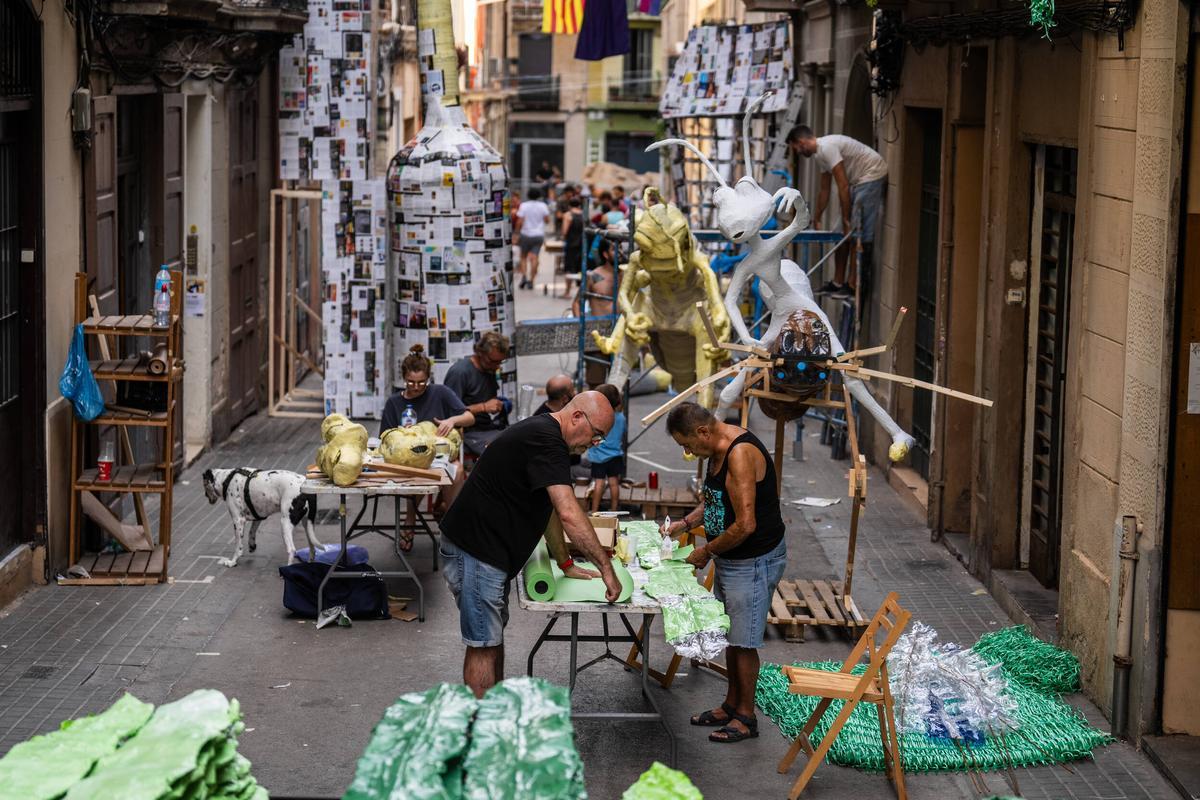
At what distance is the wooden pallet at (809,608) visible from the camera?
10.3 meters

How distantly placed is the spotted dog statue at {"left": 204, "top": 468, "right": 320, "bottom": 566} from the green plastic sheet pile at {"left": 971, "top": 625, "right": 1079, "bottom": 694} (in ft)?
14.5

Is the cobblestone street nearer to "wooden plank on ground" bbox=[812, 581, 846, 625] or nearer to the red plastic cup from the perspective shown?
"wooden plank on ground" bbox=[812, 581, 846, 625]

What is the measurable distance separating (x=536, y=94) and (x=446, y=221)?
46312 mm

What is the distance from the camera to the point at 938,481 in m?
13.0

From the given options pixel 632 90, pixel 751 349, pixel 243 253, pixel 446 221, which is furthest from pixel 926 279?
pixel 632 90

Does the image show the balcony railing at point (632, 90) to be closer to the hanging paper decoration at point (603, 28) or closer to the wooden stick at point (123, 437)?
the hanging paper decoration at point (603, 28)

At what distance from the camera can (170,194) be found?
48.5ft

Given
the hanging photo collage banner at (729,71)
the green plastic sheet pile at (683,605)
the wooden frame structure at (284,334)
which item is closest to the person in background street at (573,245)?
the hanging photo collage banner at (729,71)

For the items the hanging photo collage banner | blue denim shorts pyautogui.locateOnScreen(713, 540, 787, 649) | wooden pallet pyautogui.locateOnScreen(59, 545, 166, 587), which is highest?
the hanging photo collage banner

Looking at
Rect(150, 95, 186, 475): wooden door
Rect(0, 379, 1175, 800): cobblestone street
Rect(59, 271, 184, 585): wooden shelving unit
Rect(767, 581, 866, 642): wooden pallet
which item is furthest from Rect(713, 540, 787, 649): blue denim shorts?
Rect(150, 95, 186, 475): wooden door

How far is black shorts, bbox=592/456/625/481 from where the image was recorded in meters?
13.2

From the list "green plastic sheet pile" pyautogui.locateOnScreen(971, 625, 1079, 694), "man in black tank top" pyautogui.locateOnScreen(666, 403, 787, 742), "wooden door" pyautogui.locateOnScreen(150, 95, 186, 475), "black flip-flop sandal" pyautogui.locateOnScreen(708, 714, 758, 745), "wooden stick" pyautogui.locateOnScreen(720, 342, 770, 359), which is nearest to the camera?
"man in black tank top" pyautogui.locateOnScreen(666, 403, 787, 742)

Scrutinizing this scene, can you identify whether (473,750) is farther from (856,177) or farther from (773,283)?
(856,177)

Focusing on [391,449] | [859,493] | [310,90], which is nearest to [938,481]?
[859,493]
